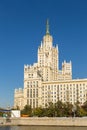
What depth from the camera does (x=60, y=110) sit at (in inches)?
5576

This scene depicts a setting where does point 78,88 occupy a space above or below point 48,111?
above

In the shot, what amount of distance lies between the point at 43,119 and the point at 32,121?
15.4 ft

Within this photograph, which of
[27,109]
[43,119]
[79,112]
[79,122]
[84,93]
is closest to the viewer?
[79,122]

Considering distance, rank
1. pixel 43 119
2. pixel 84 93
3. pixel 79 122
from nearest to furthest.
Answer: pixel 79 122 < pixel 43 119 < pixel 84 93

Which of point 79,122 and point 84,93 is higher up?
point 84,93

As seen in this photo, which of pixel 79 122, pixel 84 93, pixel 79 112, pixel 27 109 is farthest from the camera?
pixel 84 93

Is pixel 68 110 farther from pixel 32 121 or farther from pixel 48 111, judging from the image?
pixel 32 121

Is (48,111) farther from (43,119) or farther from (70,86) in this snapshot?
(70,86)

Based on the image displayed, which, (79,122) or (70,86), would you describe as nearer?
(79,122)

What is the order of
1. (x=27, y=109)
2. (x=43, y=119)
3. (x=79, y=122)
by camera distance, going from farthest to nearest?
(x=27, y=109), (x=43, y=119), (x=79, y=122)

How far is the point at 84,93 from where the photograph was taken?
194250 mm

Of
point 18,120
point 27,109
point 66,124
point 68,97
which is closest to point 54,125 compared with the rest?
point 66,124

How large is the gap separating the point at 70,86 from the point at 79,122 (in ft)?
282

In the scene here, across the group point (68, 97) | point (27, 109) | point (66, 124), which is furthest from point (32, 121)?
point (68, 97)
